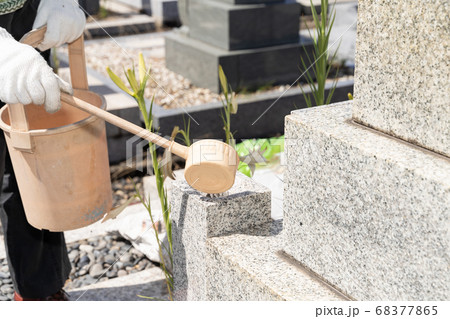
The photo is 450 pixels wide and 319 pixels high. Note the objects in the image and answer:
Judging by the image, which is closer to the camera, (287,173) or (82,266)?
(287,173)

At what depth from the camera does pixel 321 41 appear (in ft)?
8.34

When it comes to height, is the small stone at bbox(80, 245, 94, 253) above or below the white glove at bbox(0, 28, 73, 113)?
below

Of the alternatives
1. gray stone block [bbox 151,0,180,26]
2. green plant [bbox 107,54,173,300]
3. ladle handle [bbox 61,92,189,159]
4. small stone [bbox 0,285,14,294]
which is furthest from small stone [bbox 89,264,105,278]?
gray stone block [bbox 151,0,180,26]

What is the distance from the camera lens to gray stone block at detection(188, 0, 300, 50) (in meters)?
5.25

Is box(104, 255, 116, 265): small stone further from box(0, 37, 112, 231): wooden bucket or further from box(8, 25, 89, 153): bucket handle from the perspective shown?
box(8, 25, 89, 153): bucket handle

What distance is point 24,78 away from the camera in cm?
191

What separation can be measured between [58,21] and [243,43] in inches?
126

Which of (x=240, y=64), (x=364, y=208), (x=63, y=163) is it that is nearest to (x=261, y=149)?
(x=63, y=163)

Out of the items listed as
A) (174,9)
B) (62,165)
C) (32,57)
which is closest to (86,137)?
(62,165)

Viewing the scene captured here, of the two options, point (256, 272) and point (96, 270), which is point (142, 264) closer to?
point (96, 270)

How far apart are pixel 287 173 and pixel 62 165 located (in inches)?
34.2
